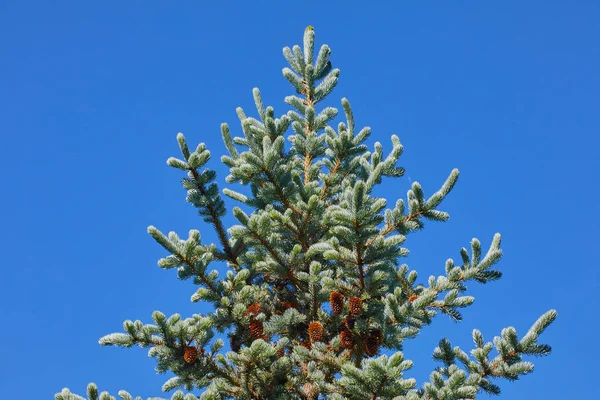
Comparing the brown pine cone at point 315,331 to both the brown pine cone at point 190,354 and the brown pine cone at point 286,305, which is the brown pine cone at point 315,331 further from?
the brown pine cone at point 190,354

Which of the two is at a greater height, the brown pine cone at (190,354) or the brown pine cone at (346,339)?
the brown pine cone at (190,354)

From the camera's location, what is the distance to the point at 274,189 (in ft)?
21.5

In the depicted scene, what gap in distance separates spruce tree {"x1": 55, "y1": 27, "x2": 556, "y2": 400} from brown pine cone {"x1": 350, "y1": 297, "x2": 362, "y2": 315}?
11 millimetres

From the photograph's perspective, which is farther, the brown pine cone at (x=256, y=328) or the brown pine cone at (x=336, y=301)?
the brown pine cone at (x=256, y=328)

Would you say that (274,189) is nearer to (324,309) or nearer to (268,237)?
(268,237)

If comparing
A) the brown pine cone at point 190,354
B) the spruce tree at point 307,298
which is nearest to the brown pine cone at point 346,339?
the spruce tree at point 307,298

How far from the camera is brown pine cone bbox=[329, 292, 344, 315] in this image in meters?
6.16

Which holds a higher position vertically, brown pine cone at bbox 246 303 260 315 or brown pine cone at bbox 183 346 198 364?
brown pine cone at bbox 246 303 260 315

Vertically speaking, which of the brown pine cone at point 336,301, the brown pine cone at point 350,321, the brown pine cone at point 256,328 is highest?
the brown pine cone at point 256,328

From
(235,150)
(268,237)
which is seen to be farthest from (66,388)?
(235,150)

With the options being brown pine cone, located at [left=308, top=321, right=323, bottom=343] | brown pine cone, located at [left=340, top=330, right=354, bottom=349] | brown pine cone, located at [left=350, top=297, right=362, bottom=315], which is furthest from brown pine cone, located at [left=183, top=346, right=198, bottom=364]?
brown pine cone, located at [left=350, top=297, right=362, bottom=315]

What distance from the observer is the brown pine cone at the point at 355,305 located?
6078mm

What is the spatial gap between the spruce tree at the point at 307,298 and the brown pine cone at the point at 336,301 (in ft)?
0.04

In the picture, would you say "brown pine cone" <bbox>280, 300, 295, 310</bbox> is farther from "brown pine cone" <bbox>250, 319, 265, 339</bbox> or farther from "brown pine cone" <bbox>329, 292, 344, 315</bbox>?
"brown pine cone" <bbox>329, 292, 344, 315</bbox>
